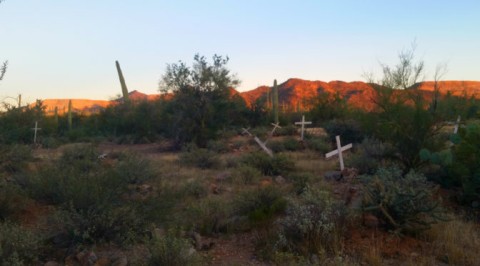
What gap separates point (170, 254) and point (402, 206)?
12.4ft

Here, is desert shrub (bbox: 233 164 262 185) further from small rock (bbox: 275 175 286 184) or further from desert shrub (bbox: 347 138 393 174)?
desert shrub (bbox: 347 138 393 174)

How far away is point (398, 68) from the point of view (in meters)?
21.7

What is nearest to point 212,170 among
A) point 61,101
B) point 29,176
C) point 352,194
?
point 29,176

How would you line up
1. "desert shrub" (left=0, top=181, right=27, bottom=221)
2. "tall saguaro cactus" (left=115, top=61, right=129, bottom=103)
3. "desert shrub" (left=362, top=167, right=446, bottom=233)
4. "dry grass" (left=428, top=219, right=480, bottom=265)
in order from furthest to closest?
"tall saguaro cactus" (left=115, top=61, right=129, bottom=103) < "desert shrub" (left=0, top=181, right=27, bottom=221) < "desert shrub" (left=362, top=167, right=446, bottom=233) < "dry grass" (left=428, top=219, right=480, bottom=265)

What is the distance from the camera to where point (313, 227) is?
6.98m

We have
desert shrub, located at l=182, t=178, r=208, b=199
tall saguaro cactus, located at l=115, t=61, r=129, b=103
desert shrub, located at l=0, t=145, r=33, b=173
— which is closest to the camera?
desert shrub, located at l=182, t=178, r=208, b=199

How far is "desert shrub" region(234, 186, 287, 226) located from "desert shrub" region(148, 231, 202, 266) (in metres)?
2.42

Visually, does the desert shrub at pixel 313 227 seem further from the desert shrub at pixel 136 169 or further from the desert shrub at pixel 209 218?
the desert shrub at pixel 136 169

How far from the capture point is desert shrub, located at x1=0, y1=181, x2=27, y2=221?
27.2 feet

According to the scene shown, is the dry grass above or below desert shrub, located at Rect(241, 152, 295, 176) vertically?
below

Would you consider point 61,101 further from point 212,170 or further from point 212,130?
point 212,170

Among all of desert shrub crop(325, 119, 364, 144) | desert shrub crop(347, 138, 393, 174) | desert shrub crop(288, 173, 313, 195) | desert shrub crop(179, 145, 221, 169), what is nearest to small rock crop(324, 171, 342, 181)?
desert shrub crop(347, 138, 393, 174)

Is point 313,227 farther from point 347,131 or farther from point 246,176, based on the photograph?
point 347,131

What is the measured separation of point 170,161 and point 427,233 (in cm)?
1226
